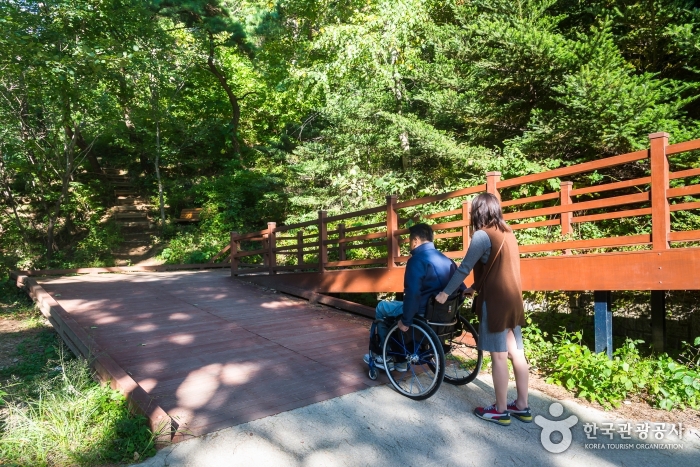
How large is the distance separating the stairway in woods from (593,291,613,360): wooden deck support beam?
1558 centimetres

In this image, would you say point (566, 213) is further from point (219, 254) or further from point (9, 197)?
point (9, 197)

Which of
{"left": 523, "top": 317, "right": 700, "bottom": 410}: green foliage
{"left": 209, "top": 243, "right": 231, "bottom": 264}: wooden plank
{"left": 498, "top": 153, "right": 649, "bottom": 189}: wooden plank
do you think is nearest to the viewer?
{"left": 523, "top": 317, "right": 700, "bottom": 410}: green foliage

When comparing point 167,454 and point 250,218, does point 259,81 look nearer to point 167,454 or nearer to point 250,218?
point 250,218

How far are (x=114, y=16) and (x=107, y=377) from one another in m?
13.1

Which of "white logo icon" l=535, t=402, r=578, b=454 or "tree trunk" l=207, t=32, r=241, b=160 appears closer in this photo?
"white logo icon" l=535, t=402, r=578, b=454

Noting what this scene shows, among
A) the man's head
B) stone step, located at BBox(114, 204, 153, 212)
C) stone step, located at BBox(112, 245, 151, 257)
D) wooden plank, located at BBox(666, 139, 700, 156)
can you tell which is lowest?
stone step, located at BBox(112, 245, 151, 257)

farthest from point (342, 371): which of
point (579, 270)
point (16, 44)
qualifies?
point (16, 44)

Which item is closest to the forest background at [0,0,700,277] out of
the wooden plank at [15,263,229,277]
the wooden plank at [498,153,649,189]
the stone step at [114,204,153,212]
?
the stone step at [114,204,153,212]

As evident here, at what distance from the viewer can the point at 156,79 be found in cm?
1666

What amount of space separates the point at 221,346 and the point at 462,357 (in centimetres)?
272

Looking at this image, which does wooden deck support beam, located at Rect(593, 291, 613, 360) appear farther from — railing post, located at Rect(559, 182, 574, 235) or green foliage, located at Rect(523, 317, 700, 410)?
railing post, located at Rect(559, 182, 574, 235)

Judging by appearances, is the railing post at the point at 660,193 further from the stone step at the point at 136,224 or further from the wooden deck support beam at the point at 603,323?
the stone step at the point at 136,224

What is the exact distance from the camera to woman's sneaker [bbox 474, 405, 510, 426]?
11.7ft

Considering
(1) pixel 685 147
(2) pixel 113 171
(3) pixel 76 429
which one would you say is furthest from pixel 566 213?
(2) pixel 113 171
